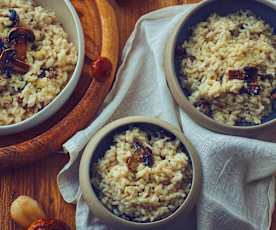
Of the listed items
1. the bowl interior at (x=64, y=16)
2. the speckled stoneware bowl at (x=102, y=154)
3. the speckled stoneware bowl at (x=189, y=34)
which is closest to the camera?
the speckled stoneware bowl at (x=102, y=154)

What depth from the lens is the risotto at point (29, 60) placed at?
169cm

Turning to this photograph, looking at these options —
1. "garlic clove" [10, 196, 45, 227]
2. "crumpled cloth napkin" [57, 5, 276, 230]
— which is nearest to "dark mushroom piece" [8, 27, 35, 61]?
"crumpled cloth napkin" [57, 5, 276, 230]

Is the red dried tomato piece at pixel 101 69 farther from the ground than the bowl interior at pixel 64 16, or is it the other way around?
the bowl interior at pixel 64 16

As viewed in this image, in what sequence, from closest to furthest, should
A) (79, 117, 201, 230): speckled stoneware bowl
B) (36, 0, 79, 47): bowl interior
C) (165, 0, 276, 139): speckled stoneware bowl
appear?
(79, 117, 201, 230): speckled stoneware bowl, (165, 0, 276, 139): speckled stoneware bowl, (36, 0, 79, 47): bowl interior

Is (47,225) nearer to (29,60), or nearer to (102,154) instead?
(102,154)

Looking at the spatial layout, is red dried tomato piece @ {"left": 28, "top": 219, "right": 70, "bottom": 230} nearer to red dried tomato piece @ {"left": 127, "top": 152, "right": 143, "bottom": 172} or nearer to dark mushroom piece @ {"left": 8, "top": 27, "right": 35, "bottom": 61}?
red dried tomato piece @ {"left": 127, "top": 152, "right": 143, "bottom": 172}

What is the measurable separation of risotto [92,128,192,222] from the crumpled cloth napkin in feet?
0.27

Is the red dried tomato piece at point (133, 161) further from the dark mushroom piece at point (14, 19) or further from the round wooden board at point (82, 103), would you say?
the dark mushroom piece at point (14, 19)

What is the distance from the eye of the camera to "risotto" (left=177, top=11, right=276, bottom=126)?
1700 millimetres

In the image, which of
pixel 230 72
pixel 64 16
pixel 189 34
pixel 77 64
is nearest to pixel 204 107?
pixel 230 72

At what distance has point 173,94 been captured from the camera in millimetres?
1742

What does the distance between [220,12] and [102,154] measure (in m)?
0.51

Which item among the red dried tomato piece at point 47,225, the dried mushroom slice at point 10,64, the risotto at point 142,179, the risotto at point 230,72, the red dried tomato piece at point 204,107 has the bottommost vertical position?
the red dried tomato piece at point 47,225

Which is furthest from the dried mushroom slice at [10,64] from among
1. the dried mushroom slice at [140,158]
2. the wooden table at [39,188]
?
the dried mushroom slice at [140,158]
